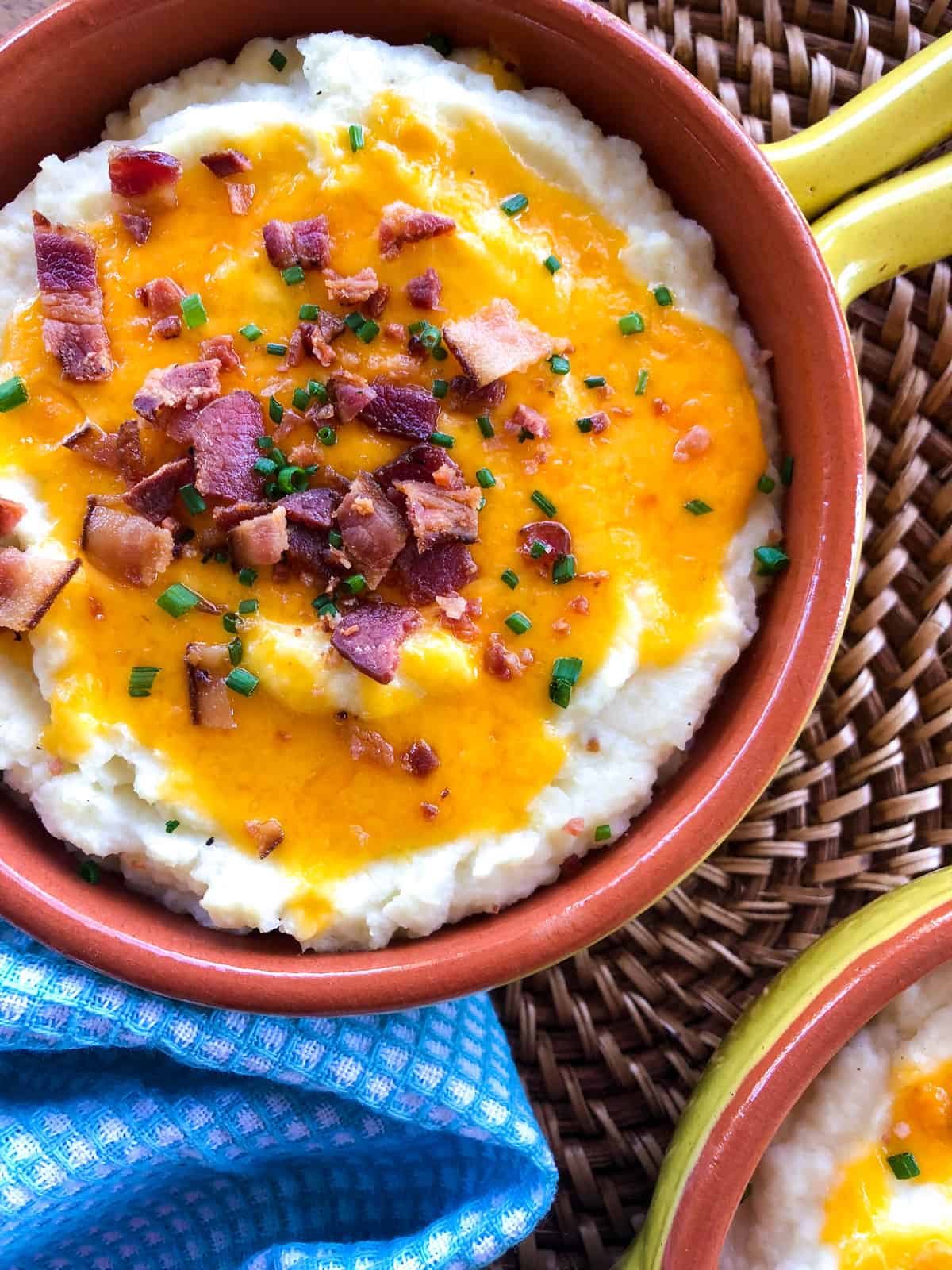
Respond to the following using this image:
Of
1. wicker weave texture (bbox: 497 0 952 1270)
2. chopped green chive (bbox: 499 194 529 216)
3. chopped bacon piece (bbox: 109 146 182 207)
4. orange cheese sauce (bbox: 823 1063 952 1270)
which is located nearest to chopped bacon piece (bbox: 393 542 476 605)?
chopped green chive (bbox: 499 194 529 216)

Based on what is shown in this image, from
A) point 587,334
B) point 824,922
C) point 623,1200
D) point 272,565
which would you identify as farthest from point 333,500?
point 623,1200

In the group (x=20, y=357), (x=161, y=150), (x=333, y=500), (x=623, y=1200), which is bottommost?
(x=623, y=1200)

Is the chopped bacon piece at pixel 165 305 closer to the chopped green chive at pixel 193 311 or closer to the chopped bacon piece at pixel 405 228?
the chopped green chive at pixel 193 311

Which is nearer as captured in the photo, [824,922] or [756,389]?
[756,389]

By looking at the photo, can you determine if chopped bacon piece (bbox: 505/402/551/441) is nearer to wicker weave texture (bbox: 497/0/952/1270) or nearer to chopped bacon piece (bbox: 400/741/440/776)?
chopped bacon piece (bbox: 400/741/440/776)

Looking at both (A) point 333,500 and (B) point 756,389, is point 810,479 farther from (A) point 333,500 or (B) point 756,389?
(A) point 333,500

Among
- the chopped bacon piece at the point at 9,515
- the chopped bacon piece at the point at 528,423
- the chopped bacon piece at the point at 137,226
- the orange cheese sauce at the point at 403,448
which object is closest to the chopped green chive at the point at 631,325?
the orange cheese sauce at the point at 403,448
